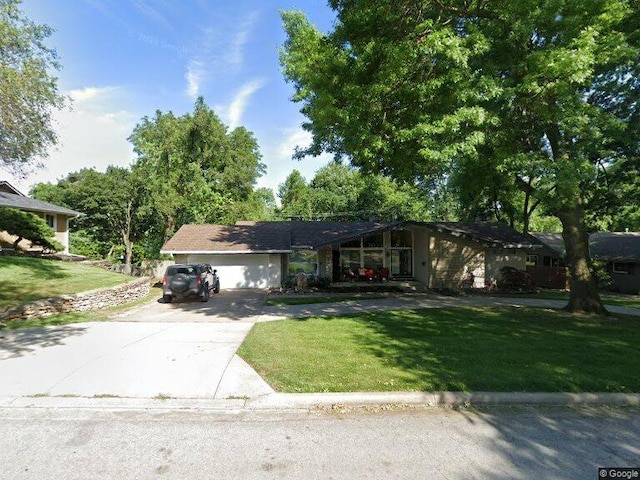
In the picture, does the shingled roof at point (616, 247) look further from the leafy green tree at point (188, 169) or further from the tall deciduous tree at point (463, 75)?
the leafy green tree at point (188, 169)

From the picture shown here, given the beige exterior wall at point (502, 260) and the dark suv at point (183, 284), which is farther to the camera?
the beige exterior wall at point (502, 260)

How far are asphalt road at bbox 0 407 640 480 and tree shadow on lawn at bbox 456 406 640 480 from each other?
0.01m

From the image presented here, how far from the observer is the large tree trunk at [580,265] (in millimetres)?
14008

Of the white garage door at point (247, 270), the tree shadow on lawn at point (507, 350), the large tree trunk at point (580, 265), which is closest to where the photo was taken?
the tree shadow on lawn at point (507, 350)

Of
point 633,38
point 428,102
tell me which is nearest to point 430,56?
point 428,102

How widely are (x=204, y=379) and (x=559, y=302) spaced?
16897 millimetres

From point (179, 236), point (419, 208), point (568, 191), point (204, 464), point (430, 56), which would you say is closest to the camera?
point (204, 464)

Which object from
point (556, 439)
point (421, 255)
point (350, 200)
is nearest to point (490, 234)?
point (421, 255)

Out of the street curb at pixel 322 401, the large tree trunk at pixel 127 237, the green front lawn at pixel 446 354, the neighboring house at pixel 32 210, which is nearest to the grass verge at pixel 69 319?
the green front lawn at pixel 446 354

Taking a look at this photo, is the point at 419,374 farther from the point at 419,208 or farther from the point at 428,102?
the point at 419,208

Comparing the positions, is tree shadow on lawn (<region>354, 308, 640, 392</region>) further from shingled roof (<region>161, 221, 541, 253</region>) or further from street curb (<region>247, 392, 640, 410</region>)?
shingled roof (<region>161, 221, 541, 253</region>)

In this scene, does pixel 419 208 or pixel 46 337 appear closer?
pixel 46 337

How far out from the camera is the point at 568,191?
34.6 ft

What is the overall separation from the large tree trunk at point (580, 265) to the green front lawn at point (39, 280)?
17.4 m
